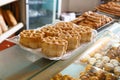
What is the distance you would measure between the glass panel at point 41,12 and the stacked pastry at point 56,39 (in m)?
1.83

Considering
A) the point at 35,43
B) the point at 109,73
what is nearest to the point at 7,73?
the point at 35,43

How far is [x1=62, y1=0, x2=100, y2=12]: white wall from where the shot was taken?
3.53 metres

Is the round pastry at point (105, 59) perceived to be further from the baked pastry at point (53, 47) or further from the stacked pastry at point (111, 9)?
the stacked pastry at point (111, 9)

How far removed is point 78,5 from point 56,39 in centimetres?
281

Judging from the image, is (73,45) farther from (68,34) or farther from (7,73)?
(7,73)

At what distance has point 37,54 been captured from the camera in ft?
2.88

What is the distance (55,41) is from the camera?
2.86ft

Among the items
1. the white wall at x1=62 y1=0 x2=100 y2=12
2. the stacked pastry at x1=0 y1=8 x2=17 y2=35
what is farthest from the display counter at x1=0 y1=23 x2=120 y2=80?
the white wall at x1=62 y1=0 x2=100 y2=12

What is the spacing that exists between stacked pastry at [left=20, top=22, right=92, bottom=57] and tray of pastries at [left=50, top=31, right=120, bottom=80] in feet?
0.23

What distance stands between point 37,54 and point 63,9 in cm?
287

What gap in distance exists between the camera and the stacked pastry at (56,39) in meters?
0.85

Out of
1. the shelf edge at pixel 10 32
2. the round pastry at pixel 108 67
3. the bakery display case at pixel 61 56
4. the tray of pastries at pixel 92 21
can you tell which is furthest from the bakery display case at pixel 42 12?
the round pastry at pixel 108 67

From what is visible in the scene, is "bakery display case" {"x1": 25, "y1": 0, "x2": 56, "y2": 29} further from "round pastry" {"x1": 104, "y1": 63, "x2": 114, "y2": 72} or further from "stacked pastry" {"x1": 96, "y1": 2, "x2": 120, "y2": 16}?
"round pastry" {"x1": 104, "y1": 63, "x2": 114, "y2": 72}

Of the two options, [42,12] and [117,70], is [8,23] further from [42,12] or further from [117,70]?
[117,70]
